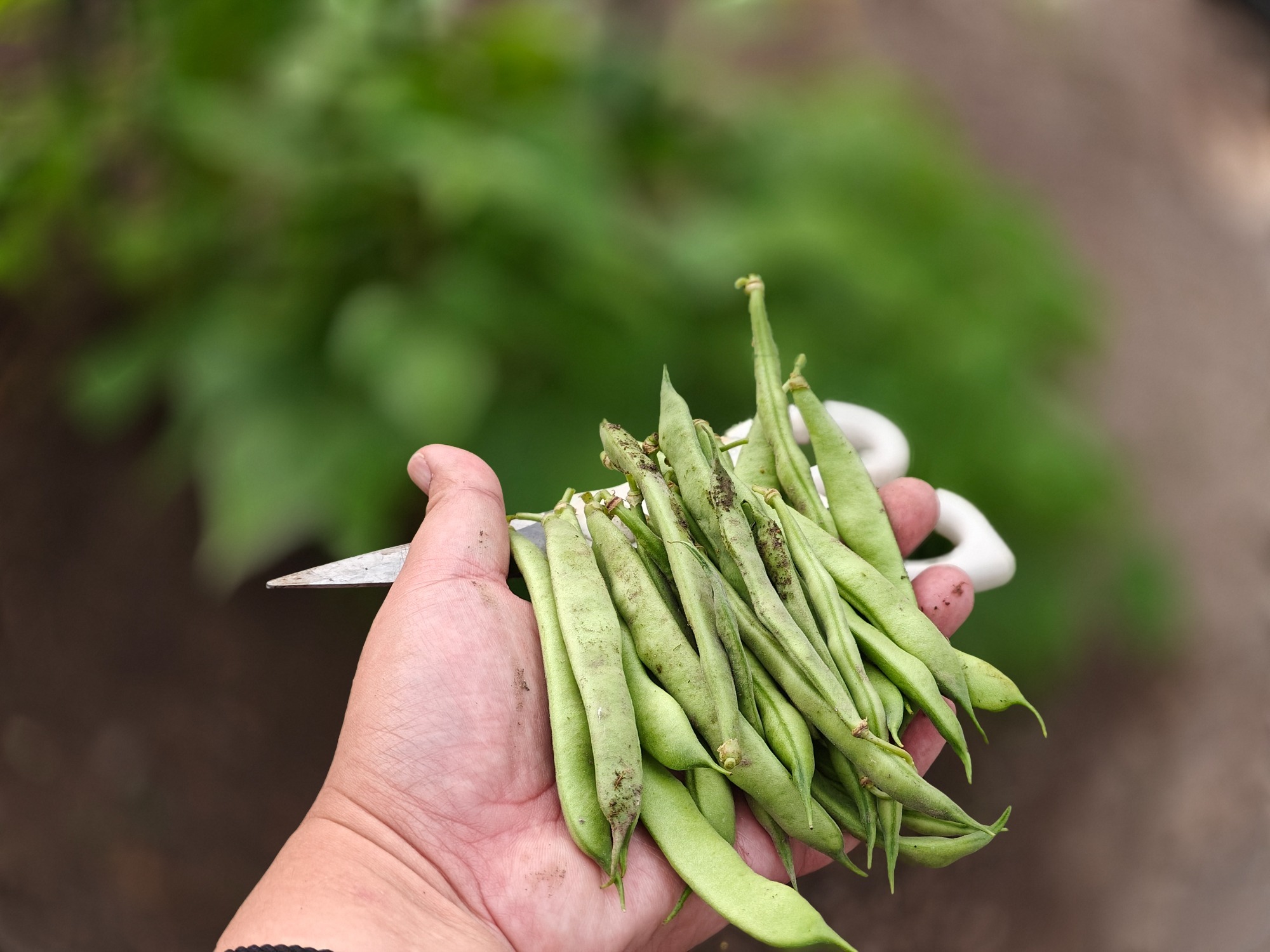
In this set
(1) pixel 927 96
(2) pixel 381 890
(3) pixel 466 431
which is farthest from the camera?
(1) pixel 927 96

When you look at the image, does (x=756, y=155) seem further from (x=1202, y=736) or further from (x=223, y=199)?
(x=1202, y=736)

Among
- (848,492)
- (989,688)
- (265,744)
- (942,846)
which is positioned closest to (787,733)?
(942,846)

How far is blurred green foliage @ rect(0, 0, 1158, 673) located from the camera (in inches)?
127

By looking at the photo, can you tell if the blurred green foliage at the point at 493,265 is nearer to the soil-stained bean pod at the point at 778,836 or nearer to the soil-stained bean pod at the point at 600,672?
the soil-stained bean pod at the point at 600,672

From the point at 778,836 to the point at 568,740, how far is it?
424 mm

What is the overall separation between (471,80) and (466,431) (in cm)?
133

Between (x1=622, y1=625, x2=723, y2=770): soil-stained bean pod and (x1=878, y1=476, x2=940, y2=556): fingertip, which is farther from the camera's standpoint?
(x1=878, y1=476, x2=940, y2=556): fingertip

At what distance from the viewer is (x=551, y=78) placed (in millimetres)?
3564

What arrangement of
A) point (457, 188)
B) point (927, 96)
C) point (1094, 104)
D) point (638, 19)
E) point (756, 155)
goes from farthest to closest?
point (1094, 104) → point (927, 96) → point (638, 19) → point (756, 155) → point (457, 188)

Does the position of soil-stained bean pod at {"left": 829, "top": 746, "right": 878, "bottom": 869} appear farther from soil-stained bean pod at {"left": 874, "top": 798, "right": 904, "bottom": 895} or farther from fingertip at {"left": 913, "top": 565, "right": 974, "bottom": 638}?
fingertip at {"left": 913, "top": 565, "right": 974, "bottom": 638}

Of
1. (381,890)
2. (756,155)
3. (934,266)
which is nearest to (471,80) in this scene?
(756,155)

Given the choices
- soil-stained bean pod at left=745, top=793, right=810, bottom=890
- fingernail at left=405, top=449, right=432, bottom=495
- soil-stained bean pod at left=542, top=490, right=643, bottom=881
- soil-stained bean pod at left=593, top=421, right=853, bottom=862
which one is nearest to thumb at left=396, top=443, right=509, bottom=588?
fingernail at left=405, top=449, right=432, bottom=495

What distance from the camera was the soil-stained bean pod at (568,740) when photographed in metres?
1.64

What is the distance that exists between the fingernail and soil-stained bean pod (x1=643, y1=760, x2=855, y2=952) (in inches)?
32.4
